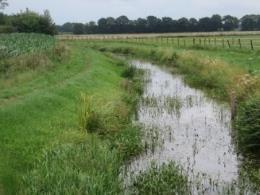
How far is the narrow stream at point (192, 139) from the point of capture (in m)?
14.6

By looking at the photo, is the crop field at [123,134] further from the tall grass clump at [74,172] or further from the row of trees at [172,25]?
the row of trees at [172,25]

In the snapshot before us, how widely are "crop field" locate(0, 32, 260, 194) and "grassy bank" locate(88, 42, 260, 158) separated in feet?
0.22

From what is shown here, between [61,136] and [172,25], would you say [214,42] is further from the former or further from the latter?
[172,25]

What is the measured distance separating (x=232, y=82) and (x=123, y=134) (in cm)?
1043

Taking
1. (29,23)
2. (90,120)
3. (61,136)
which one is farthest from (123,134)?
(29,23)

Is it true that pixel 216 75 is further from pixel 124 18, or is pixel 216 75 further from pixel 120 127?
pixel 124 18

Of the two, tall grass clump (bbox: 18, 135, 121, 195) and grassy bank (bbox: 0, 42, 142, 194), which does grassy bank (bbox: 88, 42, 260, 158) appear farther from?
tall grass clump (bbox: 18, 135, 121, 195)

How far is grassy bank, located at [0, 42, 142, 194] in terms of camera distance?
37.6 feet

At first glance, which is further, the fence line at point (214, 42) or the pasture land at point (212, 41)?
the pasture land at point (212, 41)

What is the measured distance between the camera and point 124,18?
137625 millimetres

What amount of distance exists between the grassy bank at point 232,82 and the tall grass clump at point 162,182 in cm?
406

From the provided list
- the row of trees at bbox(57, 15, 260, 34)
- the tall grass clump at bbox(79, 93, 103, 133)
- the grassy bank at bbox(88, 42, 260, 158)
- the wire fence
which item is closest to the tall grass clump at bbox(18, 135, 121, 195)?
the tall grass clump at bbox(79, 93, 103, 133)

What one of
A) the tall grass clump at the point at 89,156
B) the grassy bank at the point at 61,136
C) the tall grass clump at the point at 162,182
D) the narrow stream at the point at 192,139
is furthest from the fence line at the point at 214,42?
the tall grass clump at the point at 162,182

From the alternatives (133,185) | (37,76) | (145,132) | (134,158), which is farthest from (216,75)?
(133,185)
